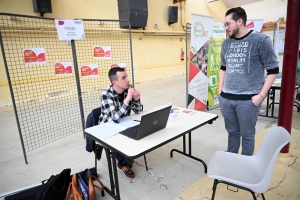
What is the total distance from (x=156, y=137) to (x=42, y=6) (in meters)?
4.62

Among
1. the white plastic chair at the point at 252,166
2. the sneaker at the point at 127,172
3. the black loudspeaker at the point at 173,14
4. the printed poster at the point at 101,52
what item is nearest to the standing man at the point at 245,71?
the white plastic chair at the point at 252,166

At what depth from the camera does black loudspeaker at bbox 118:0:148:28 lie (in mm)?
5652

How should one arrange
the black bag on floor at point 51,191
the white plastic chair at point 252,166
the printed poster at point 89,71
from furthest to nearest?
the printed poster at point 89,71 < the black bag on floor at point 51,191 < the white plastic chair at point 252,166

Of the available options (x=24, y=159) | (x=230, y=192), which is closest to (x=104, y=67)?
(x=24, y=159)

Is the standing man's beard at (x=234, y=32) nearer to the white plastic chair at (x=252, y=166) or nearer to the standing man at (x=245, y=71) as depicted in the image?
the standing man at (x=245, y=71)

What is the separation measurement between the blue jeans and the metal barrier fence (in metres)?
1.63

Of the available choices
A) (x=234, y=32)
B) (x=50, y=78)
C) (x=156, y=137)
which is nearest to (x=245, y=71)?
(x=234, y=32)

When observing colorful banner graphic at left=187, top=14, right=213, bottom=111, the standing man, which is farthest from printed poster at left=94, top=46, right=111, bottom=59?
the standing man

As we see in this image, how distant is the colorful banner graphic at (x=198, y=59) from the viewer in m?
3.25

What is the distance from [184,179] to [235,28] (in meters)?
1.43

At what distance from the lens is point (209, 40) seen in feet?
11.6

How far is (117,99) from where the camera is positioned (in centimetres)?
185

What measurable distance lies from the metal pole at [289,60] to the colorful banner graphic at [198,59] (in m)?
1.47

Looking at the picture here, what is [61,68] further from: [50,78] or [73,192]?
[50,78]
